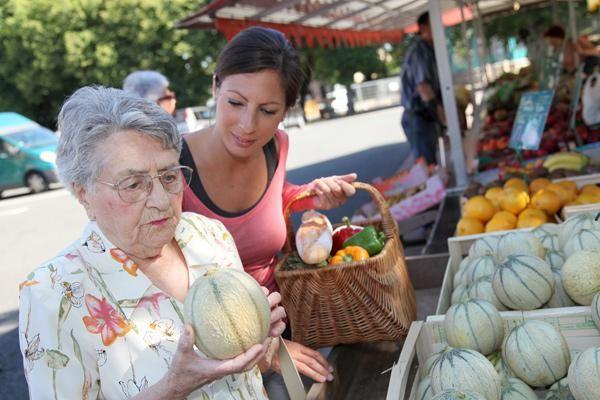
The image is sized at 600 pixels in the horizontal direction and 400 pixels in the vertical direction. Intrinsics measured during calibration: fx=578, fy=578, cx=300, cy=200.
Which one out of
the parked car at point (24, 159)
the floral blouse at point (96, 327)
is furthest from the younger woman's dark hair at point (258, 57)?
the parked car at point (24, 159)

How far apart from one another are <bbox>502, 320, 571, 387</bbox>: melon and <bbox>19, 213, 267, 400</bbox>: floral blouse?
0.87 meters

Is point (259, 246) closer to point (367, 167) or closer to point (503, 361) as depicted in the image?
point (503, 361)

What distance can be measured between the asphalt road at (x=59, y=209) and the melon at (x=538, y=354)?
3706 millimetres

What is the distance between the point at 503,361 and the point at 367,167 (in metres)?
10.1

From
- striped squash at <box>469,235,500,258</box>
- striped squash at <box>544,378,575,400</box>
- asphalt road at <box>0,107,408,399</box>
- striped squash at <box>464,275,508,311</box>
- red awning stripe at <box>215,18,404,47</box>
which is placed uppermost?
red awning stripe at <box>215,18,404,47</box>

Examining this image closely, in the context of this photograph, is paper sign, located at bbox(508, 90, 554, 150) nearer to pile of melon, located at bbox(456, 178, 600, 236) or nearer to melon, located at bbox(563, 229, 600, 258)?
pile of melon, located at bbox(456, 178, 600, 236)

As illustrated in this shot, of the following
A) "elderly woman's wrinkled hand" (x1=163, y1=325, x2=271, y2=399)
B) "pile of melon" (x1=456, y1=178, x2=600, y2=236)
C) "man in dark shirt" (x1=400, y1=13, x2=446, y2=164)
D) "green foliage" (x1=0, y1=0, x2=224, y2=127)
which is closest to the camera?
"elderly woman's wrinkled hand" (x1=163, y1=325, x2=271, y2=399)

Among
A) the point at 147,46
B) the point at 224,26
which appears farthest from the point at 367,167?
the point at 147,46

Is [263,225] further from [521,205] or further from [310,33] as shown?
[310,33]

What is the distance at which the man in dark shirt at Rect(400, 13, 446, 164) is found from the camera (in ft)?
22.7

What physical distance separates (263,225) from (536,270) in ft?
3.58

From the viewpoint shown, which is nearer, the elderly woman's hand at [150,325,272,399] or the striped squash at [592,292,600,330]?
the elderly woman's hand at [150,325,272,399]

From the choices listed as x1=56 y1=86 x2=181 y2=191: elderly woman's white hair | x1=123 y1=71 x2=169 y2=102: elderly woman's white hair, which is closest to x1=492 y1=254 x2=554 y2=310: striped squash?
x1=56 y1=86 x2=181 y2=191: elderly woman's white hair

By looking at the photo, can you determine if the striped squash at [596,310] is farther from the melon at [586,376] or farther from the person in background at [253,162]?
the person in background at [253,162]
